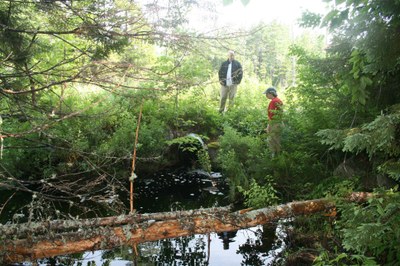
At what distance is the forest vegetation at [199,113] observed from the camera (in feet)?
10.8

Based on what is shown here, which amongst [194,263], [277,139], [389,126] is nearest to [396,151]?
[389,126]

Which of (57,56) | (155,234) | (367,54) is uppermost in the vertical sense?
(57,56)

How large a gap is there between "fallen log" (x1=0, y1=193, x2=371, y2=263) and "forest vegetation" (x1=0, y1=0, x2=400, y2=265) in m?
0.27

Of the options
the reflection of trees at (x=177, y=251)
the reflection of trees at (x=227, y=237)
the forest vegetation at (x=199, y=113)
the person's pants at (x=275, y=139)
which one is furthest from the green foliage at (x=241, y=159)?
the reflection of trees at (x=177, y=251)

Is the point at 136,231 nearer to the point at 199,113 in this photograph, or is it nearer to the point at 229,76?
the point at 199,113

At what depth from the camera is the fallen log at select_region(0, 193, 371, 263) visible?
12.1ft

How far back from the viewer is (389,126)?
9.67 feet

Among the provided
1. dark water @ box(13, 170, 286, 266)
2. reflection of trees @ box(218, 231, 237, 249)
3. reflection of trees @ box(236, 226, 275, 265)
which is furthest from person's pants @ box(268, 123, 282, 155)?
reflection of trees @ box(218, 231, 237, 249)

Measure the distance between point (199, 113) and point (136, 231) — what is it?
26.5 feet

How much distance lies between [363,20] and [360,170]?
3901 mm

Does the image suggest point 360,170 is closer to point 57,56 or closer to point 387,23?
point 387,23

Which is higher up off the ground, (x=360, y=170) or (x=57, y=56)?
(x=57, y=56)

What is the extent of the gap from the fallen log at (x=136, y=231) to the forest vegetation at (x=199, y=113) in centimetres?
27

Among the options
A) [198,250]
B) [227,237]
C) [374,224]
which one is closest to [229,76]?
[227,237]
